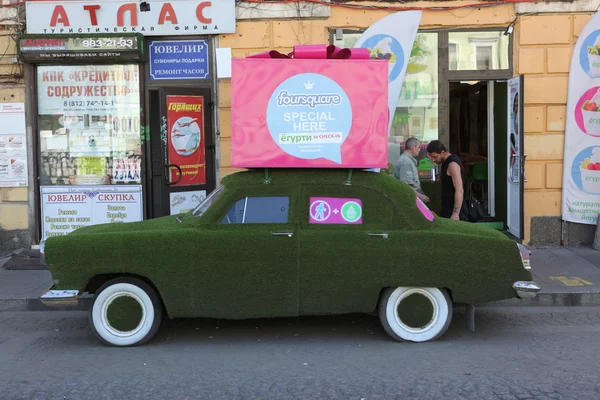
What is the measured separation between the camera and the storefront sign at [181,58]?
10445 millimetres

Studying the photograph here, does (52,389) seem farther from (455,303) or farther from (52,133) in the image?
(52,133)

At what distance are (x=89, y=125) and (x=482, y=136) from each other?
267 inches

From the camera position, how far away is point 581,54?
10109 millimetres

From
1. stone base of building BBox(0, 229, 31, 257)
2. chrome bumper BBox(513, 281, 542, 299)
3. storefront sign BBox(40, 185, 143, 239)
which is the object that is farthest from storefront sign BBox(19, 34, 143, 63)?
chrome bumper BBox(513, 281, 542, 299)

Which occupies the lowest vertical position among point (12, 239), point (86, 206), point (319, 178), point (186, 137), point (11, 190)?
point (12, 239)

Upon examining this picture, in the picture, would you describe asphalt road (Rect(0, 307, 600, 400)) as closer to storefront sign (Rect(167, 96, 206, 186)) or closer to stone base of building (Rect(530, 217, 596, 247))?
stone base of building (Rect(530, 217, 596, 247))

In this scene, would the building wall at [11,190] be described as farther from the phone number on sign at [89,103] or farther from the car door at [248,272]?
the car door at [248,272]

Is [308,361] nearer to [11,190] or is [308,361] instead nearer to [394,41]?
[394,41]

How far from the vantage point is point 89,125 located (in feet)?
34.8

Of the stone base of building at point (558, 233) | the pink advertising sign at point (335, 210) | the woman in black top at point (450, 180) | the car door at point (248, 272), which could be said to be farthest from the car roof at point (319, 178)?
the stone base of building at point (558, 233)

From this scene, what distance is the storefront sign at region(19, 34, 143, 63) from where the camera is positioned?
10.1m

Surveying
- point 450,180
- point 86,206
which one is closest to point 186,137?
point 86,206

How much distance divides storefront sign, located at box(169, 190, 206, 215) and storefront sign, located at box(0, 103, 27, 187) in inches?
90.2

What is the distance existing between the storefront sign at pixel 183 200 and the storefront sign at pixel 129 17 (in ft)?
7.91
